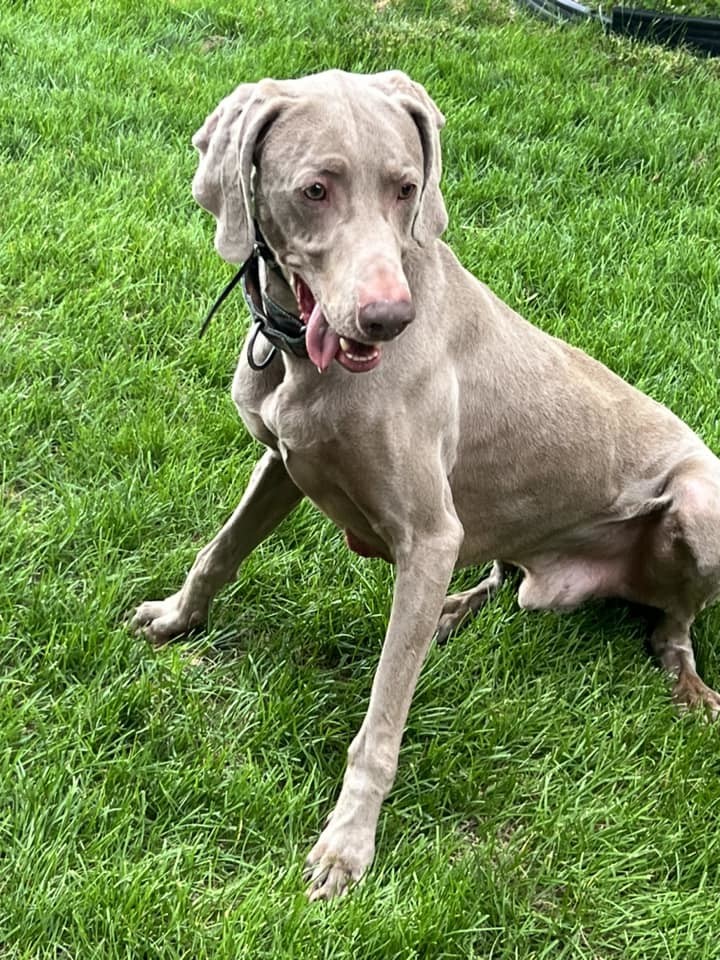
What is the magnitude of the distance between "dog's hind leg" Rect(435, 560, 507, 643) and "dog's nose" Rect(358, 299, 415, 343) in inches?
50.0

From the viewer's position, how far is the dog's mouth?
2303 millimetres

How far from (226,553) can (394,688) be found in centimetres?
62

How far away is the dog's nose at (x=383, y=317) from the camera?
7.07 ft

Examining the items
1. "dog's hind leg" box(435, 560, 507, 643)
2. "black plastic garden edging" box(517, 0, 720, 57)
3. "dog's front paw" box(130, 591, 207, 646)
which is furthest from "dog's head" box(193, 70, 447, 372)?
"black plastic garden edging" box(517, 0, 720, 57)

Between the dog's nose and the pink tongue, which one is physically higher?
the dog's nose

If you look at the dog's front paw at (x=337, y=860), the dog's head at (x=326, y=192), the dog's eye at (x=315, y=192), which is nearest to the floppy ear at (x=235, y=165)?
the dog's head at (x=326, y=192)

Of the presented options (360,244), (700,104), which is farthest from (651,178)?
(360,244)

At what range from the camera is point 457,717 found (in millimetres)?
2928

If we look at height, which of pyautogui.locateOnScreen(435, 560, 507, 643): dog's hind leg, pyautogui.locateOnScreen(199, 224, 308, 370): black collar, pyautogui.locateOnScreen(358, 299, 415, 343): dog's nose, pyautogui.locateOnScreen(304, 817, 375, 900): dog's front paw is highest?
pyautogui.locateOnScreen(358, 299, 415, 343): dog's nose

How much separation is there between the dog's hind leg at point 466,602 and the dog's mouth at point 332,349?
1.11 meters

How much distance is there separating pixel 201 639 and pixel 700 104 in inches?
167

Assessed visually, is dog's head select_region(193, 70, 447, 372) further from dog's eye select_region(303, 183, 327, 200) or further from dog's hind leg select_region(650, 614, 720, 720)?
dog's hind leg select_region(650, 614, 720, 720)

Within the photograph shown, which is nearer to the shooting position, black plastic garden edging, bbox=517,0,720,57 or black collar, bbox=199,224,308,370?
black collar, bbox=199,224,308,370

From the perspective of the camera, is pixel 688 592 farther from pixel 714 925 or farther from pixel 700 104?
pixel 700 104
